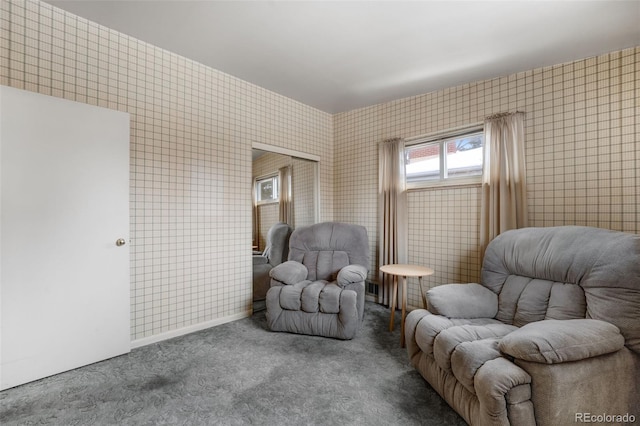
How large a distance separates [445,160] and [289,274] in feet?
7.22

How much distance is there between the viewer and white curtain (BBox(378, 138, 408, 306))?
3.36 meters

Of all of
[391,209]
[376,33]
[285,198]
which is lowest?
[391,209]

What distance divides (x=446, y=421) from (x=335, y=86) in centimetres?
313

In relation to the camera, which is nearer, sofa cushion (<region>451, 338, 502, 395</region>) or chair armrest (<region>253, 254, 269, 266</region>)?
sofa cushion (<region>451, 338, 502, 395</region>)

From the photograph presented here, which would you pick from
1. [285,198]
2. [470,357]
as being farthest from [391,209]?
[470,357]

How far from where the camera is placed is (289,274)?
2748mm

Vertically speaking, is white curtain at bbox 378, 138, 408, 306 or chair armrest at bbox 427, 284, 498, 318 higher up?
white curtain at bbox 378, 138, 408, 306

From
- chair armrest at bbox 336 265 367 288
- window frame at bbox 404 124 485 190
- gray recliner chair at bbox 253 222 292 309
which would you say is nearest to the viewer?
chair armrest at bbox 336 265 367 288

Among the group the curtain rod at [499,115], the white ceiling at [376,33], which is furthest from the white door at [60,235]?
the curtain rod at [499,115]

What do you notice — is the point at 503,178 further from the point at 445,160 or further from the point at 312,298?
the point at 312,298

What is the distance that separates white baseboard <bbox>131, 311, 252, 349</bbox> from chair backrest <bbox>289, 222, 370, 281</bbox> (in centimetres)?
88

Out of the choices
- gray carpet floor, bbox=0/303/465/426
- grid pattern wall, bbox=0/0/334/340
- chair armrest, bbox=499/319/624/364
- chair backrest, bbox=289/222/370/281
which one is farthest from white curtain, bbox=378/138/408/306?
chair armrest, bbox=499/319/624/364

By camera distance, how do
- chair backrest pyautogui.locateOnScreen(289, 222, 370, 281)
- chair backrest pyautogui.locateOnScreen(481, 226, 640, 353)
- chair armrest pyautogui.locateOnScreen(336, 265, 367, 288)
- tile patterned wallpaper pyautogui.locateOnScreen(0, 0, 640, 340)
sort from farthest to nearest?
chair backrest pyautogui.locateOnScreen(289, 222, 370, 281) < chair armrest pyautogui.locateOnScreen(336, 265, 367, 288) < tile patterned wallpaper pyautogui.locateOnScreen(0, 0, 640, 340) < chair backrest pyautogui.locateOnScreen(481, 226, 640, 353)

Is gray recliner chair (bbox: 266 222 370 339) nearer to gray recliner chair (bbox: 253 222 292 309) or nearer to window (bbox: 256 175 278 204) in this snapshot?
gray recliner chair (bbox: 253 222 292 309)
